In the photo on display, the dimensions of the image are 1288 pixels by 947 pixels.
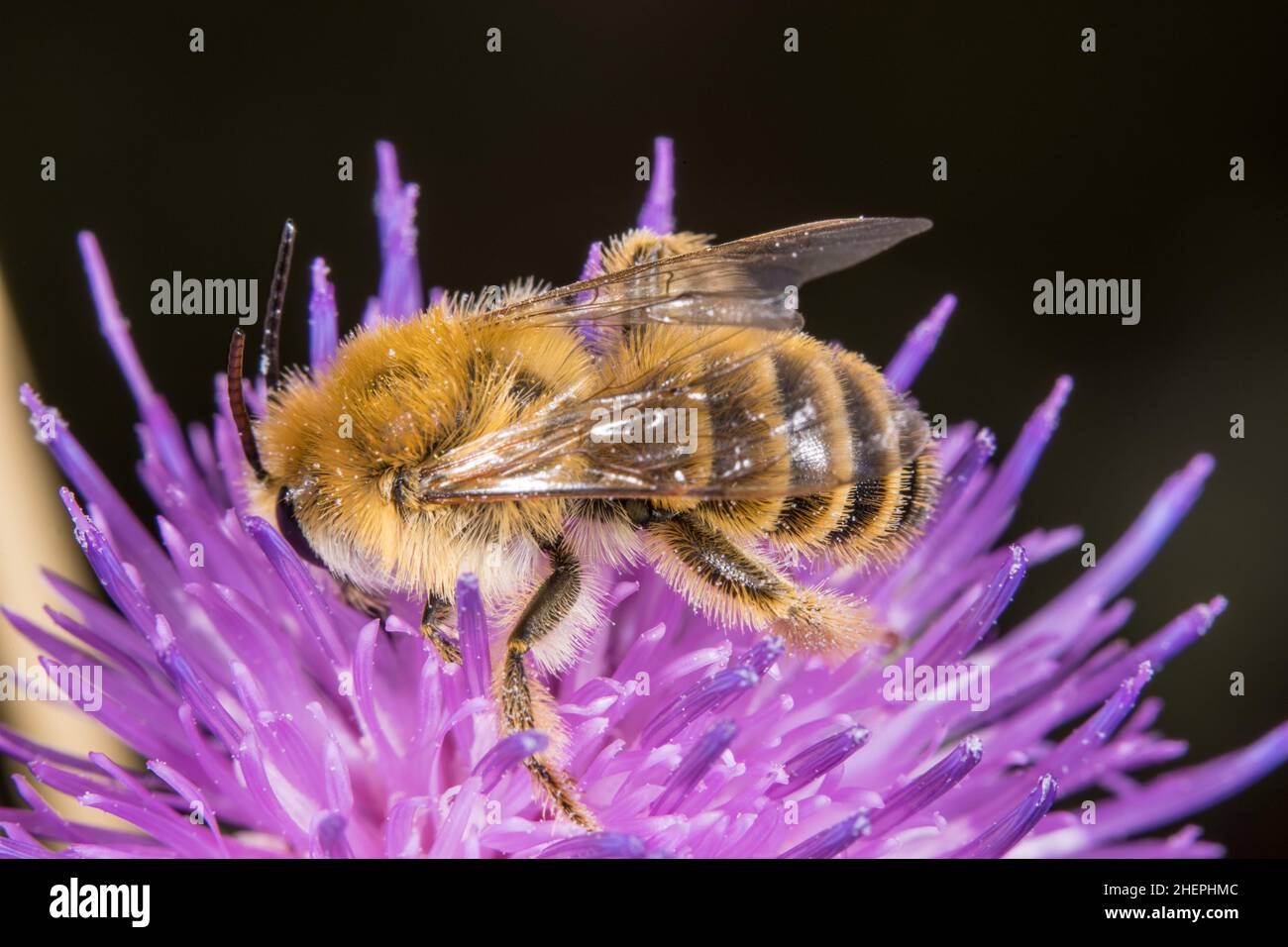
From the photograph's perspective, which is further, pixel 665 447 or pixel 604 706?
pixel 604 706

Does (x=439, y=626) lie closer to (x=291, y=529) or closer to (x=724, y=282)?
(x=291, y=529)

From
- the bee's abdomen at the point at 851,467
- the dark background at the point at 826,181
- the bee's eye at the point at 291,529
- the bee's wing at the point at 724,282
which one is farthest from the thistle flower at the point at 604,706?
the bee's wing at the point at 724,282

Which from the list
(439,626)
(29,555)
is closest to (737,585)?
(439,626)

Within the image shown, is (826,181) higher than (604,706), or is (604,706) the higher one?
(826,181)

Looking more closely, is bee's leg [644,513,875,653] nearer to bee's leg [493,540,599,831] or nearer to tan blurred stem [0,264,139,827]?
bee's leg [493,540,599,831]
